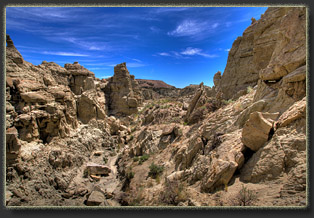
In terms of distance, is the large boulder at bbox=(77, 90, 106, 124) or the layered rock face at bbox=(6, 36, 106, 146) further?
the large boulder at bbox=(77, 90, 106, 124)

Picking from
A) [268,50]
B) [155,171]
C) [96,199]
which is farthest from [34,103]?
[268,50]

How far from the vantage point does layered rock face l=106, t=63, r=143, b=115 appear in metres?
27.5

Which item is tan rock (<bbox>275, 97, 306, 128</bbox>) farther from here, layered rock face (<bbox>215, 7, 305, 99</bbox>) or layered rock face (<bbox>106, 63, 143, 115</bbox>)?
layered rock face (<bbox>106, 63, 143, 115</bbox>)

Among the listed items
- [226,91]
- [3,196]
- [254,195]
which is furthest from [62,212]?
[226,91]

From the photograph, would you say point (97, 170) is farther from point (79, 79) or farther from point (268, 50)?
point (268, 50)

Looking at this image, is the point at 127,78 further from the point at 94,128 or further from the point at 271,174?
the point at 271,174

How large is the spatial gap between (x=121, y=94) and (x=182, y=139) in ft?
62.7

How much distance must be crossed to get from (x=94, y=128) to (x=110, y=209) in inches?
705

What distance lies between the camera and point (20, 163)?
10.1 m

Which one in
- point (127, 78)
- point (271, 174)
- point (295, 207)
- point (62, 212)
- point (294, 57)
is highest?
point (127, 78)

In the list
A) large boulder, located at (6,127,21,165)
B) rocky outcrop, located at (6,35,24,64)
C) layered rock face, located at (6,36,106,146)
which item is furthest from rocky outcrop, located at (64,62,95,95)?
large boulder, located at (6,127,21,165)

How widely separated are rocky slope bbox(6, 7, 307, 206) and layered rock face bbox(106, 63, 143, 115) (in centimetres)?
251

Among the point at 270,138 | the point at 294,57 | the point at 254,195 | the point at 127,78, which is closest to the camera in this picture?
the point at 254,195

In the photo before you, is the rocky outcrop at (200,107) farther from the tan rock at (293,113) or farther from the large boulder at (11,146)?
the large boulder at (11,146)
